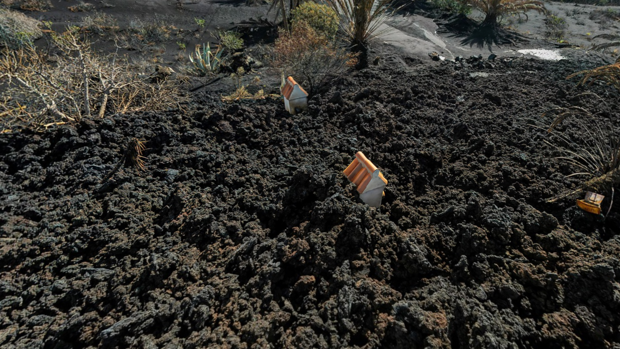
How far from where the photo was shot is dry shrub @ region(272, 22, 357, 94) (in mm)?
5141

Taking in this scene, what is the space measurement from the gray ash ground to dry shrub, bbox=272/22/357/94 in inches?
64.5

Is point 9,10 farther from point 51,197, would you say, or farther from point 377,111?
point 377,111

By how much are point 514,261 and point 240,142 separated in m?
2.96

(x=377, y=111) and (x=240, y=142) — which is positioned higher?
(x=377, y=111)

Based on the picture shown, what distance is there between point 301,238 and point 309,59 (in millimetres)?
3750

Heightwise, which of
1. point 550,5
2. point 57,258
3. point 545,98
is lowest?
point 57,258

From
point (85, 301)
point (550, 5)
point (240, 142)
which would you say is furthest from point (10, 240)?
point (550, 5)

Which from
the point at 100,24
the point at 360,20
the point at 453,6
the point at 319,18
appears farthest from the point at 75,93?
the point at 453,6

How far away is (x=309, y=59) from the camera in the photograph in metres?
5.16

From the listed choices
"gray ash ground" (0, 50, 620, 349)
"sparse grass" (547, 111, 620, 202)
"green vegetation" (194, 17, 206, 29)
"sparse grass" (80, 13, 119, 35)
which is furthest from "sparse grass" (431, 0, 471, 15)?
"sparse grass" (80, 13, 119, 35)

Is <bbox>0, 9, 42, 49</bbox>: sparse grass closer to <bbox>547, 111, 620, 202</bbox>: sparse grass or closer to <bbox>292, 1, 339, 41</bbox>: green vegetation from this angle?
<bbox>292, 1, 339, 41</bbox>: green vegetation

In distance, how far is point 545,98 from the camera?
4223mm

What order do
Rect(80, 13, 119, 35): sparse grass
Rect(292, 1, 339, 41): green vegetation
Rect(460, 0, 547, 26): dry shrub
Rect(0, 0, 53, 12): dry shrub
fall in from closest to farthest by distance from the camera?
Rect(292, 1, 339, 41): green vegetation < Rect(80, 13, 119, 35): sparse grass < Rect(460, 0, 547, 26): dry shrub < Rect(0, 0, 53, 12): dry shrub

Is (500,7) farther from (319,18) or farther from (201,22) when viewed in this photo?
(201,22)
